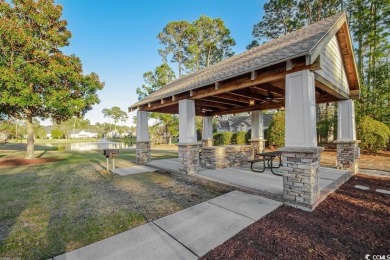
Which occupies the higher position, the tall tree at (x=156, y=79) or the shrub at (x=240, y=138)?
the tall tree at (x=156, y=79)

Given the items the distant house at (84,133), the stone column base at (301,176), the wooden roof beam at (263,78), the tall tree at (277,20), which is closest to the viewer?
the stone column base at (301,176)

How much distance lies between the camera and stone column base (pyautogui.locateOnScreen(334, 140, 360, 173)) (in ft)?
23.9

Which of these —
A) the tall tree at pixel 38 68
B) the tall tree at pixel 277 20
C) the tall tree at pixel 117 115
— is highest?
the tall tree at pixel 277 20

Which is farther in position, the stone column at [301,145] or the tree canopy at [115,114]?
the tree canopy at [115,114]

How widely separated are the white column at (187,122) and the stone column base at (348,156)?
604 centimetres

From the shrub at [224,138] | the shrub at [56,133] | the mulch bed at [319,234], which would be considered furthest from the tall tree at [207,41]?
the shrub at [56,133]

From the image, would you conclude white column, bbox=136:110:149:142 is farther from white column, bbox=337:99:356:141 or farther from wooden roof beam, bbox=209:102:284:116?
white column, bbox=337:99:356:141

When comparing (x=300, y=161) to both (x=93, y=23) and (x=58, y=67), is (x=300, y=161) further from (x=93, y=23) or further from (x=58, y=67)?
(x=93, y=23)

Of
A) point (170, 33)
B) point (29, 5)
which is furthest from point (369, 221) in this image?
point (170, 33)

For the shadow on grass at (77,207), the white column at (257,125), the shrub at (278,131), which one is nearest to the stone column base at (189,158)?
the shadow on grass at (77,207)

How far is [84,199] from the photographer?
16.2 ft

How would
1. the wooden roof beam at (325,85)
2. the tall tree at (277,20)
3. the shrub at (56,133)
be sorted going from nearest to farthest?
the wooden roof beam at (325,85)
the tall tree at (277,20)
the shrub at (56,133)

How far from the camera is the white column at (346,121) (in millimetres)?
7508

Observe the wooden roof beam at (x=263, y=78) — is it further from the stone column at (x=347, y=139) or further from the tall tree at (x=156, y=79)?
the tall tree at (x=156, y=79)
